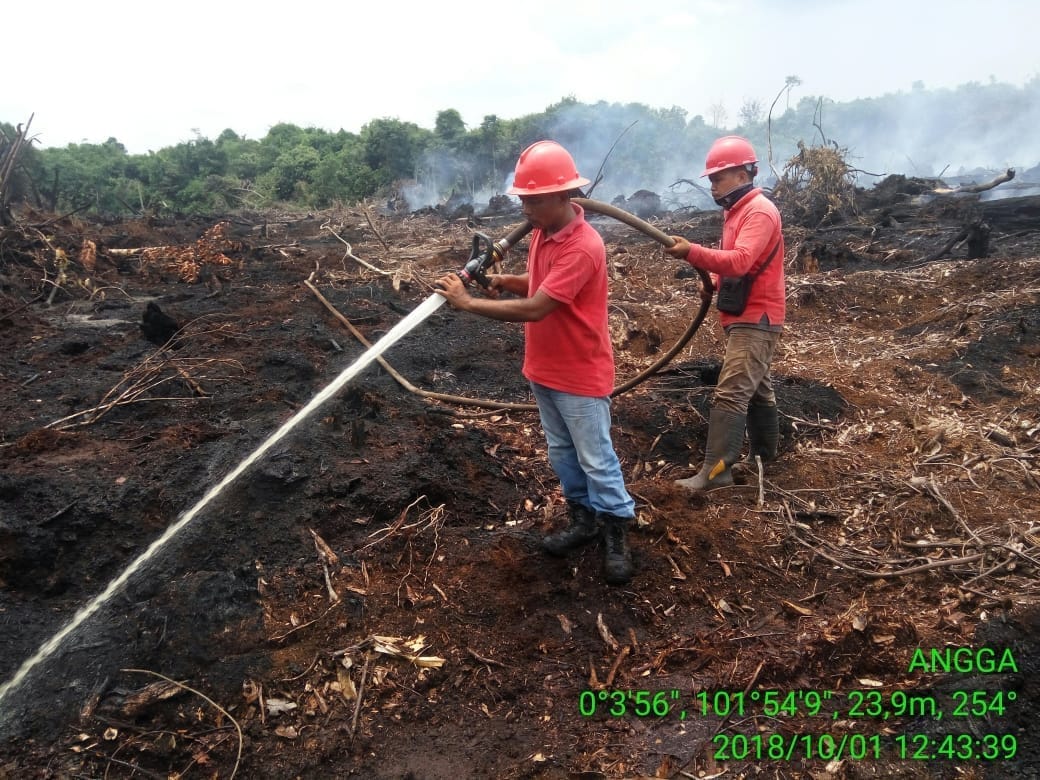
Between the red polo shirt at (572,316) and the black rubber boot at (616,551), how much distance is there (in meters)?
0.65

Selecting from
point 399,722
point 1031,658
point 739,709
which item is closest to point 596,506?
point 739,709

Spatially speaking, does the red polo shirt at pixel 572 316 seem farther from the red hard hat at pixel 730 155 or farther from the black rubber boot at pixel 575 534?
the red hard hat at pixel 730 155

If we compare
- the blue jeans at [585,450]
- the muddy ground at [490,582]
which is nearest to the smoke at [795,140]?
the muddy ground at [490,582]

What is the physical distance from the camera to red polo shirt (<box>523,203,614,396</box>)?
276 cm

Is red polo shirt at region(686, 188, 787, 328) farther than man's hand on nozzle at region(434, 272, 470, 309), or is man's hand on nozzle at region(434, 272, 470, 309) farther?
red polo shirt at region(686, 188, 787, 328)

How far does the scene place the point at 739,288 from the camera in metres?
3.94

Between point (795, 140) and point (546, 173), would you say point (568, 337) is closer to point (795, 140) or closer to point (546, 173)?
point (546, 173)

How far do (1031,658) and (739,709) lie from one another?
1147 millimetres

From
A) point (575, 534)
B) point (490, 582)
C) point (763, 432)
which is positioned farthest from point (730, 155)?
point (490, 582)

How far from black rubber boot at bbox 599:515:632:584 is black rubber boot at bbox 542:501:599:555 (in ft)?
0.33

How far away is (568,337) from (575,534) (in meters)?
1.02

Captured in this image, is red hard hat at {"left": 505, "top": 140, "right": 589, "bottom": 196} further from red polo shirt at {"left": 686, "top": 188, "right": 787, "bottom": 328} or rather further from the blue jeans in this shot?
red polo shirt at {"left": 686, "top": 188, "right": 787, "bottom": 328}

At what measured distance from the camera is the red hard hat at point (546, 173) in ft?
8.88

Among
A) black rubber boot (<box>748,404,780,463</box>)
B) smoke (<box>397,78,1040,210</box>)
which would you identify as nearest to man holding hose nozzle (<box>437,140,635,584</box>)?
black rubber boot (<box>748,404,780,463</box>)
